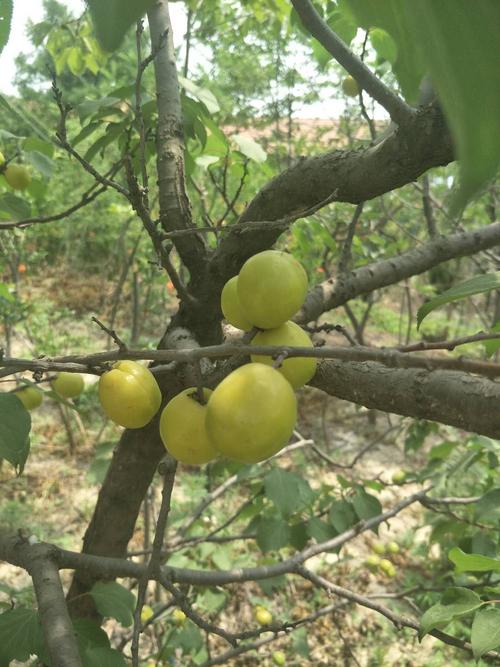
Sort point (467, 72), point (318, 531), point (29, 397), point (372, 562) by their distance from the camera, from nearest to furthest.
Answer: point (467, 72), point (29, 397), point (318, 531), point (372, 562)

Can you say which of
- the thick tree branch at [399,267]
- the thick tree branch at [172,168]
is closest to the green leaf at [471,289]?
the thick tree branch at [399,267]

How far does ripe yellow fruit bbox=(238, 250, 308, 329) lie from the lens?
963 millimetres

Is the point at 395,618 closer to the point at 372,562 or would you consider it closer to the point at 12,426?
the point at 12,426

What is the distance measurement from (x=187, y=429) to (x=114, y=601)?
0.74 metres

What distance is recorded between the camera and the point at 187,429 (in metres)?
0.97

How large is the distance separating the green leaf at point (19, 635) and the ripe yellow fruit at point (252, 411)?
770 mm

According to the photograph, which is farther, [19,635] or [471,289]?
[19,635]

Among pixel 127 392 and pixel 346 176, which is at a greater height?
pixel 346 176

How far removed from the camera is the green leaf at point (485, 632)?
1120 mm

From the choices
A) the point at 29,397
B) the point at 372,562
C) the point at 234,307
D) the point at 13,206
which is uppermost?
the point at 13,206

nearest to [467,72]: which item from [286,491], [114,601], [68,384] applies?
[114,601]

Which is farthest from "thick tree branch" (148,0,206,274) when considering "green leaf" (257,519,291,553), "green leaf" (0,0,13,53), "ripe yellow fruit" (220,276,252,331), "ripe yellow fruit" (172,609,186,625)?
"ripe yellow fruit" (172,609,186,625)

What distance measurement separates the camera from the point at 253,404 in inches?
29.9

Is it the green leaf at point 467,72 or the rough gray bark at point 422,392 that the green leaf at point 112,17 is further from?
the rough gray bark at point 422,392
